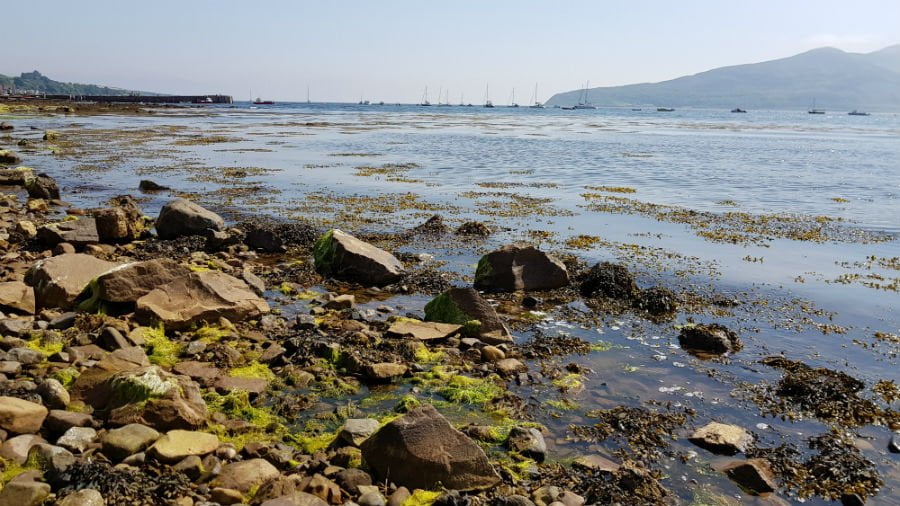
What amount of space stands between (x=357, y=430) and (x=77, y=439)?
285 cm

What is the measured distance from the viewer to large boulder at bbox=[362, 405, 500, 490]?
600cm

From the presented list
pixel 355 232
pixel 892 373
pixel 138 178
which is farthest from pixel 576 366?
pixel 138 178

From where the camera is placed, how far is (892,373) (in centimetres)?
961

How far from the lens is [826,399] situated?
28.0 feet

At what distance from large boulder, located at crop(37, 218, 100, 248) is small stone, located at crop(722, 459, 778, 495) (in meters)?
15.8

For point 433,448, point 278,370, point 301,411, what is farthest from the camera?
point 278,370

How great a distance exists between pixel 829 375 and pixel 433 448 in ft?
22.8

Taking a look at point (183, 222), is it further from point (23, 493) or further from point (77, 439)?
point (23, 493)

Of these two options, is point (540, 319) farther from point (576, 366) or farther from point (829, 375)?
point (829, 375)

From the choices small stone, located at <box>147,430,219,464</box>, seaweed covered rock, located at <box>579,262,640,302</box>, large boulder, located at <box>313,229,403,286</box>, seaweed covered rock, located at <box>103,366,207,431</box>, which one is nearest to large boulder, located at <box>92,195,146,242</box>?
large boulder, located at <box>313,229,403,286</box>

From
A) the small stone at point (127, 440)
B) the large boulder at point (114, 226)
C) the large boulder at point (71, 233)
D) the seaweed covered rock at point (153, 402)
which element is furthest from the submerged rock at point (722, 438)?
the large boulder at point (114, 226)

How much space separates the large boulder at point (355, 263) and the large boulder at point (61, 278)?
465 cm

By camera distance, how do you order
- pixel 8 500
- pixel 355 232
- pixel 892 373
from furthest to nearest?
1. pixel 355 232
2. pixel 892 373
3. pixel 8 500

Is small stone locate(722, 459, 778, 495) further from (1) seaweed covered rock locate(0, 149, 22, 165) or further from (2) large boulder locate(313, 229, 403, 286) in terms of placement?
(1) seaweed covered rock locate(0, 149, 22, 165)
